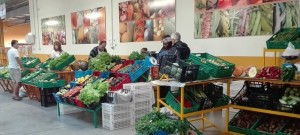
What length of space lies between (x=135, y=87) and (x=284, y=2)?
3162 mm

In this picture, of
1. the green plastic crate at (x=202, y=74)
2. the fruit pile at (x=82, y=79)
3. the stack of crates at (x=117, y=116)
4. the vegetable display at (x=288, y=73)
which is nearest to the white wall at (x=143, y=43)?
the vegetable display at (x=288, y=73)

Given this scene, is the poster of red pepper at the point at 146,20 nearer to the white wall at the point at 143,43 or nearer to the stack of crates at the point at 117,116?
the white wall at the point at 143,43

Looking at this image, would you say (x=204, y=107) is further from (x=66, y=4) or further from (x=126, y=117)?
(x=66, y=4)

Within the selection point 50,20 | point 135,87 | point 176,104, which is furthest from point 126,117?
point 50,20

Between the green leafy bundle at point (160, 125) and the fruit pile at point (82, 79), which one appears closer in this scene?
the green leafy bundle at point (160, 125)

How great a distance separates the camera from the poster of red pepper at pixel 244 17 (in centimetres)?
538

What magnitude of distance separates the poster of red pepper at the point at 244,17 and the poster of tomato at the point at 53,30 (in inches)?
285

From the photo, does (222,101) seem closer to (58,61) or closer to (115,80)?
(115,80)

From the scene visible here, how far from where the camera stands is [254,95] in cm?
420

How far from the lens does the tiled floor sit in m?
5.10

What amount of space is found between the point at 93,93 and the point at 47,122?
1354 millimetres

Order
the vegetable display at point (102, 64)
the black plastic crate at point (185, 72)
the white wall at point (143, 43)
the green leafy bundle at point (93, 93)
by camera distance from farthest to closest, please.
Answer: the vegetable display at point (102, 64) → the white wall at point (143, 43) → the green leafy bundle at point (93, 93) → the black plastic crate at point (185, 72)

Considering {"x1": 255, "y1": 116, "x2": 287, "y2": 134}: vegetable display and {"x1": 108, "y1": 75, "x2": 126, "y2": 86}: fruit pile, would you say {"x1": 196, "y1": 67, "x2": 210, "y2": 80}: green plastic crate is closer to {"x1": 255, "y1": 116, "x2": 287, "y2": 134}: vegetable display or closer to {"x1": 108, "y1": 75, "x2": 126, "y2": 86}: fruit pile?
{"x1": 255, "y1": 116, "x2": 287, "y2": 134}: vegetable display

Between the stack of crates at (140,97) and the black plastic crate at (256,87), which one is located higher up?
the black plastic crate at (256,87)
